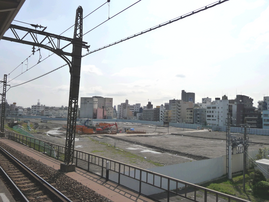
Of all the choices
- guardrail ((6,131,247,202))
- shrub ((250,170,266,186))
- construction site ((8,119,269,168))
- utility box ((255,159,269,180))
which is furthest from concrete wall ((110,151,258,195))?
construction site ((8,119,269,168))

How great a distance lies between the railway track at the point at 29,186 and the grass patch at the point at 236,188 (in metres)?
13.6

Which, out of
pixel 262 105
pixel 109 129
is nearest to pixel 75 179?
pixel 109 129

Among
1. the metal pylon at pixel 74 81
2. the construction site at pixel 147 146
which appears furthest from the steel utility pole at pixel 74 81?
the construction site at pixel 147 146

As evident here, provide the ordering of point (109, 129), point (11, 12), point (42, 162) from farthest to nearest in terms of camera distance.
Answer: point (109, 129) → point (42, 162) → point (11, 12)

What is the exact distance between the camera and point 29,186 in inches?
405

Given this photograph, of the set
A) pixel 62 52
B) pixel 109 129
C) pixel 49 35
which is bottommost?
pixel 109 129

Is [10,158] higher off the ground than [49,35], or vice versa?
[49,35]

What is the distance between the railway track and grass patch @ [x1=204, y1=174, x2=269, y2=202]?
44.5 ft

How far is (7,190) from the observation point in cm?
972

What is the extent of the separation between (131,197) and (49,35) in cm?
1061

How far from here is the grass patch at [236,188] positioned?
16086mm

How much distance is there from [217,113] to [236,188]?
80.9 m

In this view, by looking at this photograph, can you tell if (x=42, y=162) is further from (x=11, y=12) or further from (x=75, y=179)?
(x=11, y=12)

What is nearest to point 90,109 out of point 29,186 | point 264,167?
point 264,167
